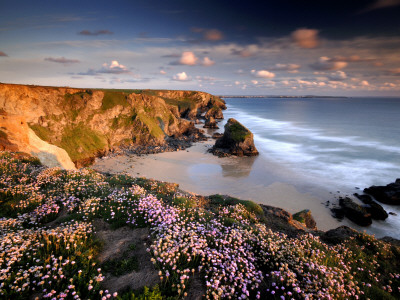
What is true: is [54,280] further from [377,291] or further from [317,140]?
[317,140]

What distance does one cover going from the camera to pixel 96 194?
8.75 metres

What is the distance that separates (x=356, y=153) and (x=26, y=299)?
64.1 metres

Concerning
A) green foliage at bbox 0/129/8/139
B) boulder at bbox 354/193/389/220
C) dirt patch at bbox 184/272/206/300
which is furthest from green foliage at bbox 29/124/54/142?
boulder at bbox 354/193/389/220

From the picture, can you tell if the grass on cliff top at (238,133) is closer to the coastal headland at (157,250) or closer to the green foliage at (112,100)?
the green foliage at (112,100)

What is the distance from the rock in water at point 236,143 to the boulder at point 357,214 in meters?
25.9

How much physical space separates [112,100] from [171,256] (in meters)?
63.9

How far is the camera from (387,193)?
27.9m

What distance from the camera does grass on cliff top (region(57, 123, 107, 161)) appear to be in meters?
43.4

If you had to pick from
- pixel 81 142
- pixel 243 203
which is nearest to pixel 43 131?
pixel 81 142

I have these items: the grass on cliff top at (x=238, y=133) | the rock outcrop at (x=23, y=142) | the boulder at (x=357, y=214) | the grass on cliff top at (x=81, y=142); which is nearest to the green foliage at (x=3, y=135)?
the rock outcrop at (x=23, y=142)

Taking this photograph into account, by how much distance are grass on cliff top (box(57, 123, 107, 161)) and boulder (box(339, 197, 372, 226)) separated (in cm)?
4764

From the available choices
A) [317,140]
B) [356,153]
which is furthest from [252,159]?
[317,140]

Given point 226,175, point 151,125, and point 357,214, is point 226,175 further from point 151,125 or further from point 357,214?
point 151,125

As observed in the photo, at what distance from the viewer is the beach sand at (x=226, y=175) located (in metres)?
26.3
